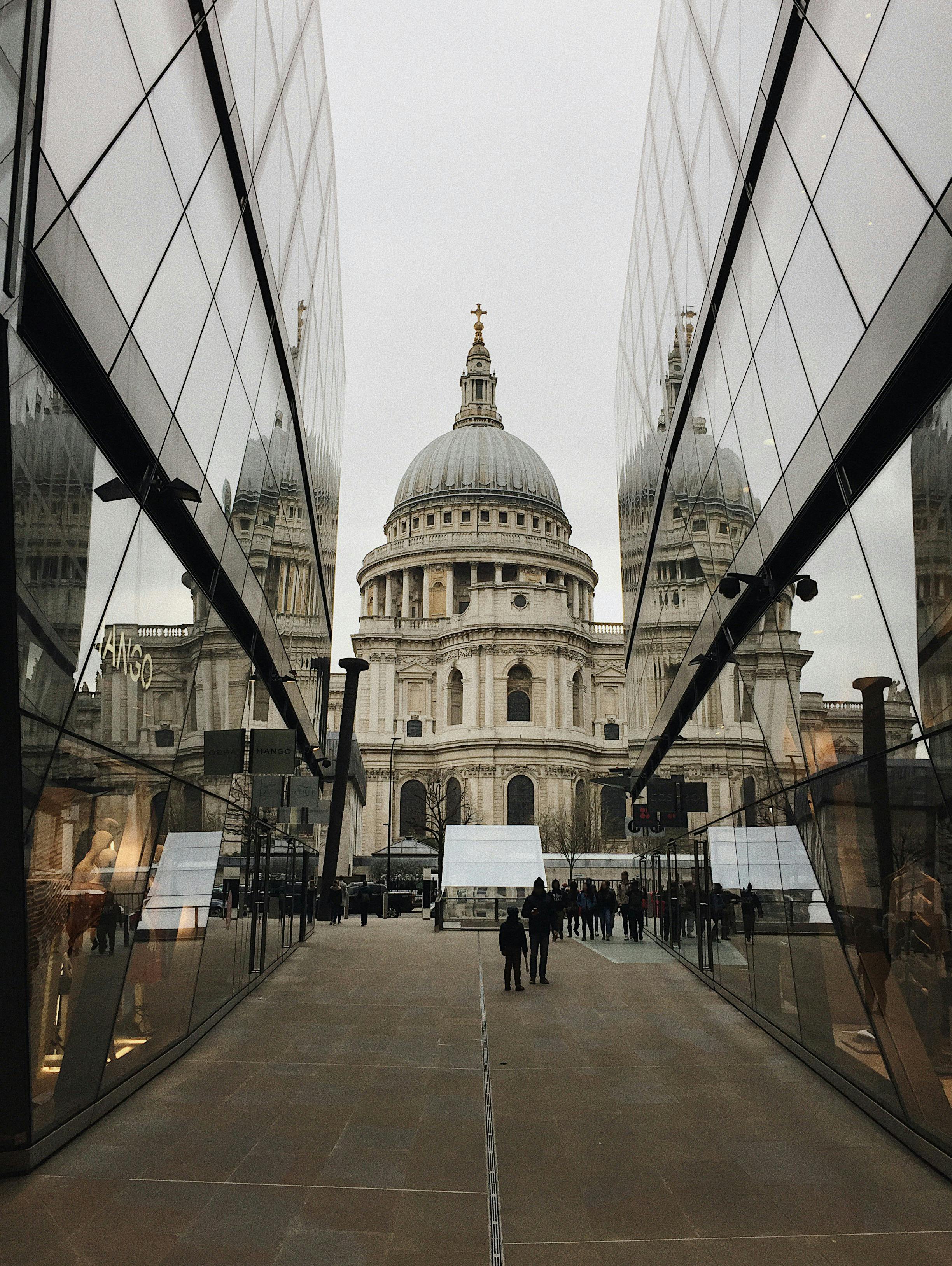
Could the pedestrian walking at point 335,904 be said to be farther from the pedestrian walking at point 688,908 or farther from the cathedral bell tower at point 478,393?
the cathedral bell tower at point 478,393

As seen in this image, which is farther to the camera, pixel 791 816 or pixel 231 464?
pixel 231 464

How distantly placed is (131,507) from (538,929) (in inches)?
475

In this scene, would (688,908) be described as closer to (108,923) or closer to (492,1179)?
(492,1179)

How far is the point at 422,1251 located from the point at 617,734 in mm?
87226

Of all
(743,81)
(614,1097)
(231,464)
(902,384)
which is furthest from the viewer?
(231,464)

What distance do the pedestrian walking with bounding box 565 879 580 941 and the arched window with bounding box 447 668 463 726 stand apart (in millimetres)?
57825

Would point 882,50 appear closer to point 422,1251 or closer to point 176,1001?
point 422,1251

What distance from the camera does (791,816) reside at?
37.7 ft

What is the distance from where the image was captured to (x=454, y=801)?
86.3 m

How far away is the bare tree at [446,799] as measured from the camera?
83312 mm

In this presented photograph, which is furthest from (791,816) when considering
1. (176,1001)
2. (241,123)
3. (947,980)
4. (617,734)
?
(617,734)

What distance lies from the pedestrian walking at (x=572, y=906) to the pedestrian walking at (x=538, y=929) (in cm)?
1137

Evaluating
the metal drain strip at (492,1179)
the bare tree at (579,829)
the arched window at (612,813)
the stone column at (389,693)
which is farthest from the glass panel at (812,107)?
the stone column at (389,693)

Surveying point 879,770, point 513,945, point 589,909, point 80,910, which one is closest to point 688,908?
point 513,945
